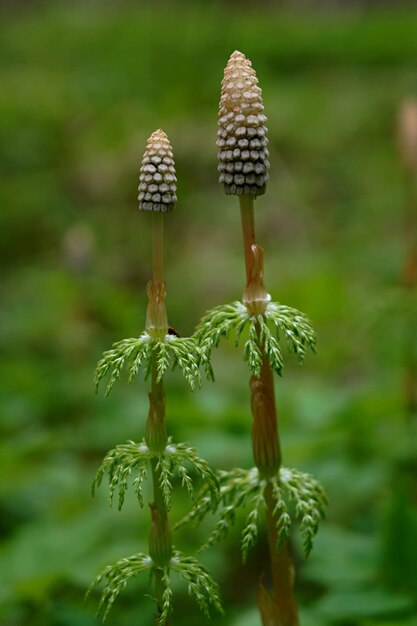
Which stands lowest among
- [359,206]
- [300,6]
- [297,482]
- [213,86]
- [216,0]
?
[297,482]

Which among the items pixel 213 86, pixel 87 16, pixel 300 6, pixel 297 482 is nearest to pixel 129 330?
pixel 297 482

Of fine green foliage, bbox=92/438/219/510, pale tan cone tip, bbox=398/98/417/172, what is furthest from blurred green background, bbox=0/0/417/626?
fine green foliage, bbox=92/438/219/510

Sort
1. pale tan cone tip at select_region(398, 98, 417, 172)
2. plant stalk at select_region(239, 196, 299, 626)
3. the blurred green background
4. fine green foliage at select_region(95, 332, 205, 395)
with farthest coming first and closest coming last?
1. pale tan cone tip at select_region(398, 98, 417, 172)
2. the blurred green background
3. plant stalk at select_region(239, 196, 299, 626)
4. fine green foliage at select_region(95, 332, 205, 395)

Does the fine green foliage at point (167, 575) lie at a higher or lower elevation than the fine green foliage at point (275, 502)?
lower

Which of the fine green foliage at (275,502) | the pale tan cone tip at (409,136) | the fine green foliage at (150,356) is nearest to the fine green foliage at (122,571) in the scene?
the fine green foliage at (275,502)

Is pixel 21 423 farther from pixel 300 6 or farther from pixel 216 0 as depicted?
pixel 300 6

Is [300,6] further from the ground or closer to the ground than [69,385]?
further from the ground

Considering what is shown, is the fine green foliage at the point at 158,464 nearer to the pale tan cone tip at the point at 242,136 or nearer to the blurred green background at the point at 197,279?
the pale tan cone tip at the point at 242,136

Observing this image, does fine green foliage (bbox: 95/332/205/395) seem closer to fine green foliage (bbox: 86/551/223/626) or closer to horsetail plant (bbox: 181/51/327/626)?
horsetail plant (bbox: 181/51/327/626)
